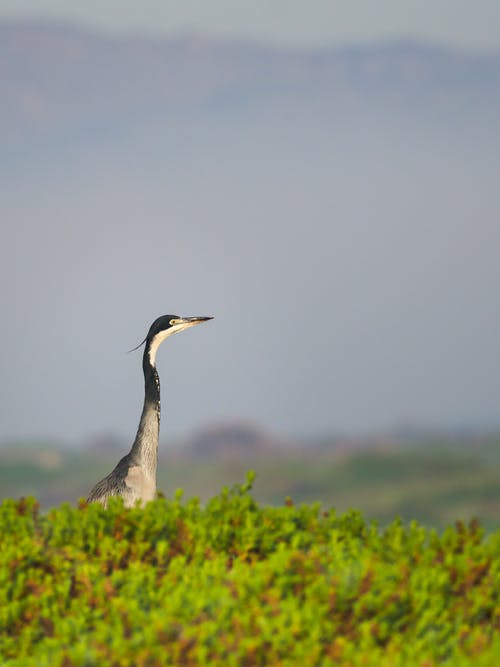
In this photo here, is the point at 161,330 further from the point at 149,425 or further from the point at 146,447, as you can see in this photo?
the point at 146,447

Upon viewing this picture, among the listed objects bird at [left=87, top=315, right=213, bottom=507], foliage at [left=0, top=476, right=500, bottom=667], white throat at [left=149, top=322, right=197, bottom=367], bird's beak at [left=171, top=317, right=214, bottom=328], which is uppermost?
bird's beak at [left=171, top=317, right=214, bottom=328]

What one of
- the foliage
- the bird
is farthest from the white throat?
the foliage

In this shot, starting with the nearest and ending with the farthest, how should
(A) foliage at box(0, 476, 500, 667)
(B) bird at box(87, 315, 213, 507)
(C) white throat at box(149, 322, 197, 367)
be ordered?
(A) foliage at box(0, 476, 500, 667)
(B) bird at box(87, 315, 213, 507)
(C) white throat at box(149, 322, 197, 367)

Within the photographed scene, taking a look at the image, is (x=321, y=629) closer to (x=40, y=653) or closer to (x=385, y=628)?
(x=385, y=628)

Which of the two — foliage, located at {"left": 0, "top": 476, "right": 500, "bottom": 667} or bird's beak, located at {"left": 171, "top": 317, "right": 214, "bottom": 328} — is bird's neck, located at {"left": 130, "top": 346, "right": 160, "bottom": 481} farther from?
foliage, located at {"left": 0, "top": 476, "right": 500, "bottom": 667}

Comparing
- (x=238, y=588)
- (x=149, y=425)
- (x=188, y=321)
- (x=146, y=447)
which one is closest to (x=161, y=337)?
(x=188, y=321)

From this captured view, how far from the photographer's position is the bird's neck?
10.4 metres

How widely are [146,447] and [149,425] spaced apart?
0.33 meters

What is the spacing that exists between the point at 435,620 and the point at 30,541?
2410 millimetres

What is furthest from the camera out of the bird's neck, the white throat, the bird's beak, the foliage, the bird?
the bird's beak

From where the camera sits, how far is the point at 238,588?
230 inches

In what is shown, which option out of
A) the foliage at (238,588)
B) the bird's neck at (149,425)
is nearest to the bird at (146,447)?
the bird's neck at (149,425)

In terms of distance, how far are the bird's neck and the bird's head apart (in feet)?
0.20

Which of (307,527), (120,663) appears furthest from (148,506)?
(120,663)
